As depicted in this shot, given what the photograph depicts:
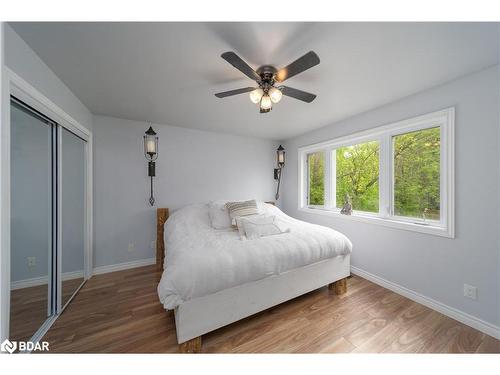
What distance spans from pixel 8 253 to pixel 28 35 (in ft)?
4.61

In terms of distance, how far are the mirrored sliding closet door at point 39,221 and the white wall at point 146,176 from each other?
0.56 metres

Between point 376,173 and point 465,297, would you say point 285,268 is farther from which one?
point 376,173

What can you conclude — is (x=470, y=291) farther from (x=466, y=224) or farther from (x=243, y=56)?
(x=243, y=56)

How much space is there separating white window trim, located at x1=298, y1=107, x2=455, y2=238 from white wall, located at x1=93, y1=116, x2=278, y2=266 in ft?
4.59

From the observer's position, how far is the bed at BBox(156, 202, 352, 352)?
126 centimetres

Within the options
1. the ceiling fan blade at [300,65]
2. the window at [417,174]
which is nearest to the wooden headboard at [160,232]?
the ceiling fan blade at [300,65]

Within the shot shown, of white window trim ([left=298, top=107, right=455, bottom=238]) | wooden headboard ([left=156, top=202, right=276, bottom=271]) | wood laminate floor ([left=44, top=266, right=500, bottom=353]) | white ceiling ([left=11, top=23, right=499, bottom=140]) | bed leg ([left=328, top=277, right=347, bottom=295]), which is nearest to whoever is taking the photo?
white ceiling ([left=11, top=23, right=499, bottom=140])

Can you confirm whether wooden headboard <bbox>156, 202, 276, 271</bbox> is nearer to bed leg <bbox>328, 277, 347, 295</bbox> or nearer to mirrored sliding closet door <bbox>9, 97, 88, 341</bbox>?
mirrored sliding closet door <bbox>9, 97, 88, 341</bbox>

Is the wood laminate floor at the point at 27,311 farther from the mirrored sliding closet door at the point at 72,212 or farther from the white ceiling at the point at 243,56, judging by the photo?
the white ceiling at the point at 243,56

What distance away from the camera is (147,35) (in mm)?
1159

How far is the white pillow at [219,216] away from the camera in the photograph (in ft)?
7.72

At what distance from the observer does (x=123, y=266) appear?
103 inches

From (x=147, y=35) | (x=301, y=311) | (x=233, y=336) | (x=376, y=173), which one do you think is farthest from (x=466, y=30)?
(x=233, y=336)

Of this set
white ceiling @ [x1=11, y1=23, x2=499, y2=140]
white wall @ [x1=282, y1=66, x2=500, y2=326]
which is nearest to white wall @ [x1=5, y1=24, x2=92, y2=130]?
white ceiling @ [x1=11, y1=23, x2=499, y2=140]
